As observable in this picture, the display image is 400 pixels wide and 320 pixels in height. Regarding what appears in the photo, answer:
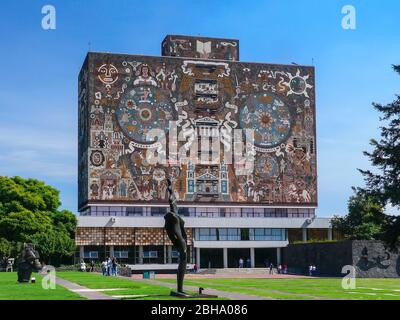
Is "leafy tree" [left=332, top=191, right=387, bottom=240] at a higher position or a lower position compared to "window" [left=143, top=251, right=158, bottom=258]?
higher

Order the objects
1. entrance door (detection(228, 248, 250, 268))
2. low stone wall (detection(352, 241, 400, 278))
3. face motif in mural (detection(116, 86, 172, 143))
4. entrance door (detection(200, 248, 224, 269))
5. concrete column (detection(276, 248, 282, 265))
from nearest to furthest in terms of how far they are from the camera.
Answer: low stone wall (detection(352, 241, 400, 278)) < face motif in mural (detection(116, 86, 172, 143)) < concrete column (detection(276, 248, 282, 265)) < entrance door (detection(200, 248, 224, 269)) < entrance door (detection(228, 248, 250, 268))

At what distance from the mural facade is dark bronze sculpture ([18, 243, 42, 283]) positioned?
176 feet

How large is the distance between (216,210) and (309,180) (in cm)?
1489

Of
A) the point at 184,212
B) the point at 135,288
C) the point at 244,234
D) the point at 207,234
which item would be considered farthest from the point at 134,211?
the point at 135,288

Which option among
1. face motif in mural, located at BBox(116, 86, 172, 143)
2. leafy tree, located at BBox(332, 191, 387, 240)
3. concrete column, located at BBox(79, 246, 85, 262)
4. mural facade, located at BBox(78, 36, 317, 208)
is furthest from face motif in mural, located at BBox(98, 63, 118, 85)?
leafy tree, located at BBox(332, 191, 387, 240)

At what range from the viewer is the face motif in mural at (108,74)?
320 ft

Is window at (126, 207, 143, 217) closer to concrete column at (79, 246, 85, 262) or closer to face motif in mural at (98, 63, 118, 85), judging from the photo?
concrete column at (79, 246, 85, 262)

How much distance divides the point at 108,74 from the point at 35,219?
26.6m

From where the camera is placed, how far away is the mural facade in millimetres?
96312

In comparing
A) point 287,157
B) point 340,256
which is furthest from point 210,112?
point 340,256

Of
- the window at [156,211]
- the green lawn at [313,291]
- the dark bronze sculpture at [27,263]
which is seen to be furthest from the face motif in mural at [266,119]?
the dark bronze sculpture at [27,263]

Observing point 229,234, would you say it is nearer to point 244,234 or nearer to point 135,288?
point 244,234

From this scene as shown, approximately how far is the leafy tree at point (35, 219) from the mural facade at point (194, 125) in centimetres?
908

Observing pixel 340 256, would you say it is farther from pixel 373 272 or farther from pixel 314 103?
pixel 314 103
